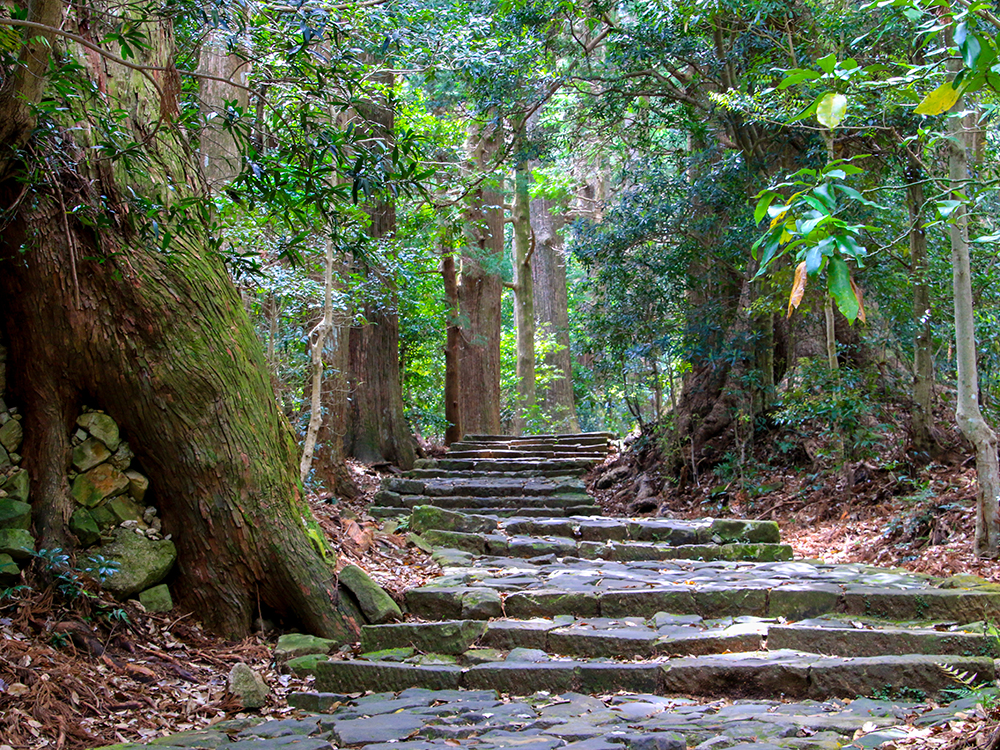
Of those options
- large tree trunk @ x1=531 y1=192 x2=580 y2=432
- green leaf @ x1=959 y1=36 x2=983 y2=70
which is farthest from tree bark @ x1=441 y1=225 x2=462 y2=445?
green leaf @ x1=959 y1=36 x2=983 y2=70

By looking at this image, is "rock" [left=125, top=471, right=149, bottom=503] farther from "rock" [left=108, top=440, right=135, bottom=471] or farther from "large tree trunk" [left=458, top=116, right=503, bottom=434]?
"large tree trunk" [left=458, top=116, right=503, bottom=434]

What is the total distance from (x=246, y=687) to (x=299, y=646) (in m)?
0.67

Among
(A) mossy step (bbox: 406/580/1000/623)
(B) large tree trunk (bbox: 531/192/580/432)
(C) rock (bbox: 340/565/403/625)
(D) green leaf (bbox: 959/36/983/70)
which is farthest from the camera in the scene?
(B) large tree trunk (bbox: 531/192/580/432)

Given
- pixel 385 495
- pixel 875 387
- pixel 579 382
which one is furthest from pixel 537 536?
pixel 579 382

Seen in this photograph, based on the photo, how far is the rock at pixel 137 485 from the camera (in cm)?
470

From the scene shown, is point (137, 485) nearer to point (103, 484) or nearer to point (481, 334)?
point (103, 484)

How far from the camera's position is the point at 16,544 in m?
4.08

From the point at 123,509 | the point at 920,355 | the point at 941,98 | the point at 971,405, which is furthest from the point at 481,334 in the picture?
the point at 941,98

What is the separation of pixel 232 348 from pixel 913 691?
4.16 metres

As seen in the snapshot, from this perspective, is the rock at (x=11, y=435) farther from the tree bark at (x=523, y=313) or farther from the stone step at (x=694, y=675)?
the tree bark at (x=523, y=313)

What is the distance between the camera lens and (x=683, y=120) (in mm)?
10344

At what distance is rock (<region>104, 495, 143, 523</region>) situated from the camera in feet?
15.1

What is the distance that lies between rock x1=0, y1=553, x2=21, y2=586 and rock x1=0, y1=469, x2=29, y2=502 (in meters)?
0.39

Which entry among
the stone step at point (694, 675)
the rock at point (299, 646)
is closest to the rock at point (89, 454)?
the rock at point (299, 646)
